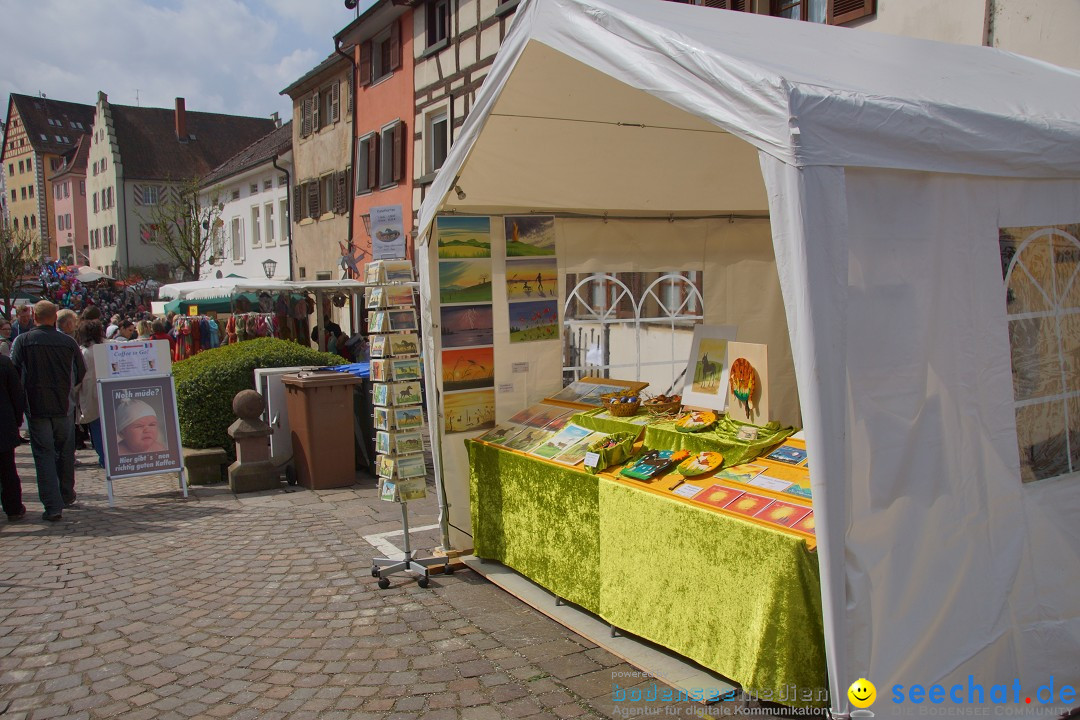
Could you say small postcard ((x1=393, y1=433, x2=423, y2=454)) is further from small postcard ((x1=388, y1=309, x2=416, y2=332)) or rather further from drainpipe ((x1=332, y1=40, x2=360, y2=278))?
drainpipe ((x1=332, y1=40, x2=360, y2=278))

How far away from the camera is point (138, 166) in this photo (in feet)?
161

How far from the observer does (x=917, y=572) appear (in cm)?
288

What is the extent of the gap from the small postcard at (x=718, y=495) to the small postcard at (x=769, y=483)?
82 mm

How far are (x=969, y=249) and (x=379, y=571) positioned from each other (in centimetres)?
356

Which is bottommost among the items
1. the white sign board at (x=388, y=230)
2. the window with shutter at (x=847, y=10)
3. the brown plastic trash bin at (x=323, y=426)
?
the brown plastic trash bin at (x=323, y=426)

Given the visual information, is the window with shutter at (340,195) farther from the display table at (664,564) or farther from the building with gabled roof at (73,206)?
the building with gabled roof at (73,206)

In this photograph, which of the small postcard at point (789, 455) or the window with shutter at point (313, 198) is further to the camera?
the window with shutter at point (313, 198)

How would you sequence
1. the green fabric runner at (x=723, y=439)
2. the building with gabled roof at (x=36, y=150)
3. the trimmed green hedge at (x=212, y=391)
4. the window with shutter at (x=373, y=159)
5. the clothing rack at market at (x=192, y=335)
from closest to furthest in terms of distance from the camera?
1. the green fabric runner at (x=723, y=439)
2. the trimmed green hedge at (x=212, y=391)
3. the clothing rack at market at (x=192, y=335)
4. the window with shutter at (x=373, y=159)
5. the building with gabled roof at (x=36, y=150)

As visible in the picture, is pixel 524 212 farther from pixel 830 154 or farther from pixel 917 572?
pixel 917 572

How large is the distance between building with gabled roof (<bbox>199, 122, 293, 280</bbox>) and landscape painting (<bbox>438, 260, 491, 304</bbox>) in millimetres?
19918

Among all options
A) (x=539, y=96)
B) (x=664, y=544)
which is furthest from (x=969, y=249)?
(x=539, y=96)

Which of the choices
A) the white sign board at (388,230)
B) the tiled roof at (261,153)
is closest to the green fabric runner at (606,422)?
the white sign board at (388,230)

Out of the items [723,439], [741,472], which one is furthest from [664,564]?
[723,439]

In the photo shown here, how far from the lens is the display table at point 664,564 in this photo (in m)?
3.04
